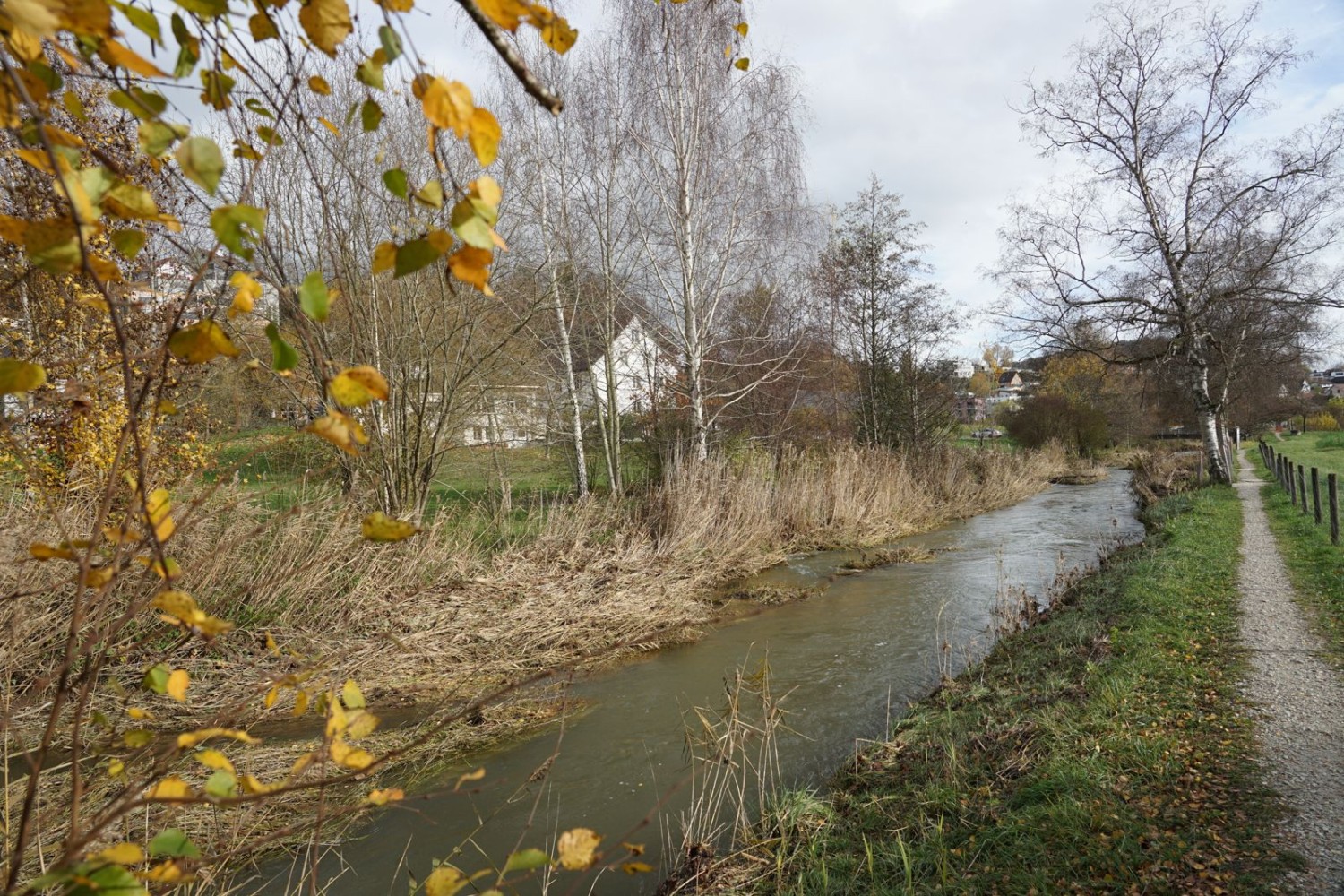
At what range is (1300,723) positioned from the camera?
4.30m

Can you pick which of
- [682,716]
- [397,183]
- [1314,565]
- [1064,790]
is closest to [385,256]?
[397,183]

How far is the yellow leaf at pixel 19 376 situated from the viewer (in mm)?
1000

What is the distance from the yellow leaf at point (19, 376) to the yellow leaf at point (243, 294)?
273 mm

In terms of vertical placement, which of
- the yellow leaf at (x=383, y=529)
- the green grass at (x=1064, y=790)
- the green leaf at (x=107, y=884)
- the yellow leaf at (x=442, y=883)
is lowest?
the green grass at (x=1064, y=790)

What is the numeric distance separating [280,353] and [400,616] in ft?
21.6

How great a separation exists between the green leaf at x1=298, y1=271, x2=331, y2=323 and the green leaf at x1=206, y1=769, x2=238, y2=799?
0.74m

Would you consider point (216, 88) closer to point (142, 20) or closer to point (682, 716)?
point (142, 20)

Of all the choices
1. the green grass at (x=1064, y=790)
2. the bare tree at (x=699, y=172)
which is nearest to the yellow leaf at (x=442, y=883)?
the green grass at (x=1064, y=790)

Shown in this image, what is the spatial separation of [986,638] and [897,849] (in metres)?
4.66

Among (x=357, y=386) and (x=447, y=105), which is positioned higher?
(x=447, y=105)

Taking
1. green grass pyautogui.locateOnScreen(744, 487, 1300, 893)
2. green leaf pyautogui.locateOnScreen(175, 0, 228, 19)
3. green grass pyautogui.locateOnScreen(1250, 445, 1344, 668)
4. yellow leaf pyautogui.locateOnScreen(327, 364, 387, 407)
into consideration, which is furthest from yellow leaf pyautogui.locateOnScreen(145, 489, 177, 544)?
green grass pyautogui.locateOnScreen(1250, 445, 1344, 668)

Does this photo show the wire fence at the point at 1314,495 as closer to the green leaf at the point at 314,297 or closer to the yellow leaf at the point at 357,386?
the yellow leaf at the point at 357,386

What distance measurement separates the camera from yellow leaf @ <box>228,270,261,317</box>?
4.04 ft

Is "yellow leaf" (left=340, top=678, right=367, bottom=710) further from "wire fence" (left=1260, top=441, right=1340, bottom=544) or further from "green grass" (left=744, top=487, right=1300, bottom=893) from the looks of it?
"wire fence" (left=1260, top=441, right=1340, bottom=544)
